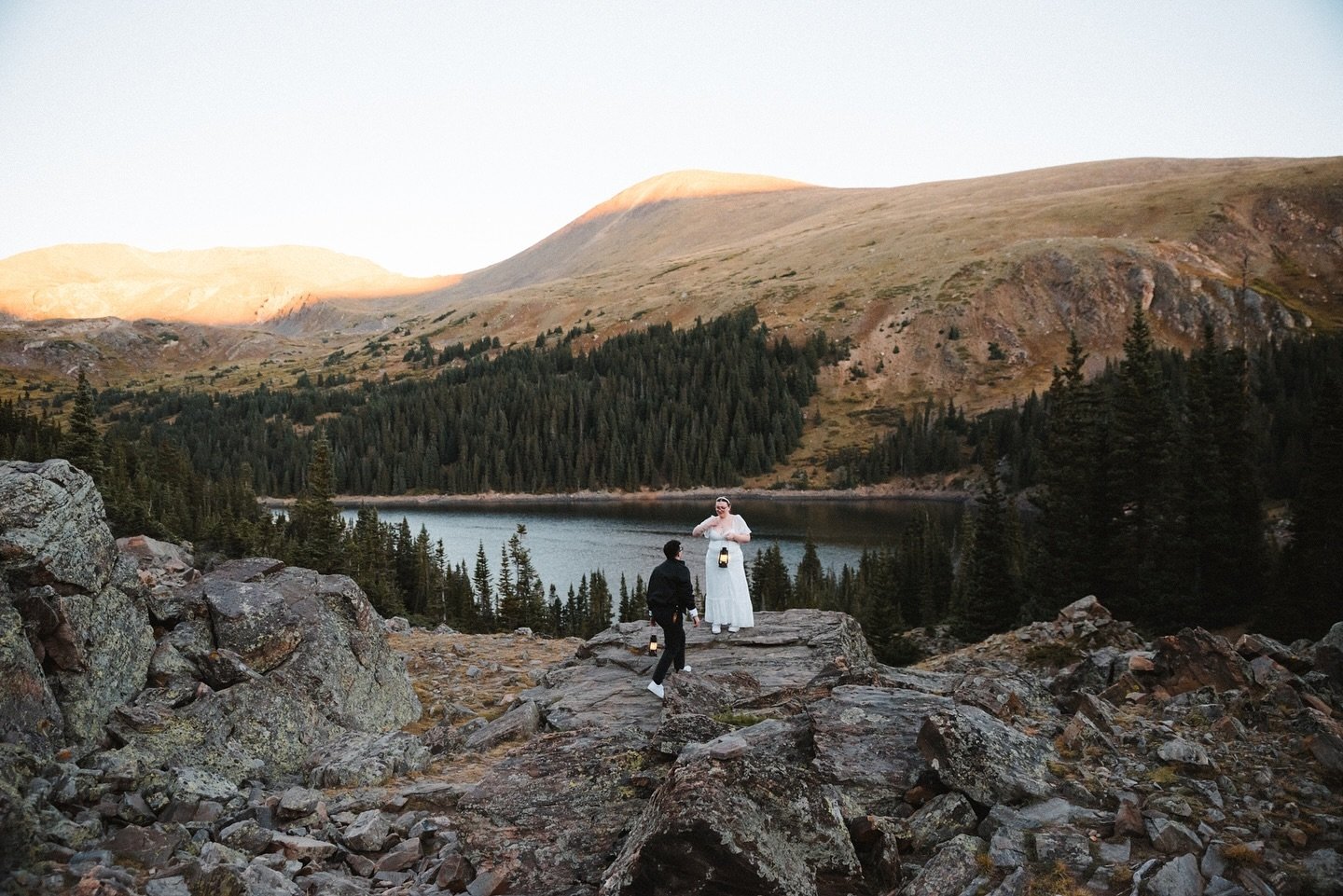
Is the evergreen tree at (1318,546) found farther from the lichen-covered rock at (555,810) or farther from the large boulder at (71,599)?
the large boulder at (71,599)

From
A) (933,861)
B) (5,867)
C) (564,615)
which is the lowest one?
(564,615)

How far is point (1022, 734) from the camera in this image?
39.7 feet

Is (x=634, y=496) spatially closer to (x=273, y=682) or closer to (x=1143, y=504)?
(x=1143, y=504)

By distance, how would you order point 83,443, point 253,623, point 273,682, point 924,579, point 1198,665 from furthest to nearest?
point 924,579 → point 83,443 → point 1198,665 → point 253,623 → point 273,682

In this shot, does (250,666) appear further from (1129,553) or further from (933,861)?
(1129,553)

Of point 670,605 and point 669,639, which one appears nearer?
point 670,605

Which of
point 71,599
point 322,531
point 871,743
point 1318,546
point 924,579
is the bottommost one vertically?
point 924,579

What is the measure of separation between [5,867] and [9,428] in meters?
83.7

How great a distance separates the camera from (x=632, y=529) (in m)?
132

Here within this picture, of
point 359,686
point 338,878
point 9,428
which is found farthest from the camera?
point 9,428

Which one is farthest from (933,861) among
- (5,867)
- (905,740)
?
(5,867)

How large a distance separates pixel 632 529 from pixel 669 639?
117654mm

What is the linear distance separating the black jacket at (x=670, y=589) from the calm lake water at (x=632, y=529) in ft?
217

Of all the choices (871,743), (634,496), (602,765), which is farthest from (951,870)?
(634,496)
